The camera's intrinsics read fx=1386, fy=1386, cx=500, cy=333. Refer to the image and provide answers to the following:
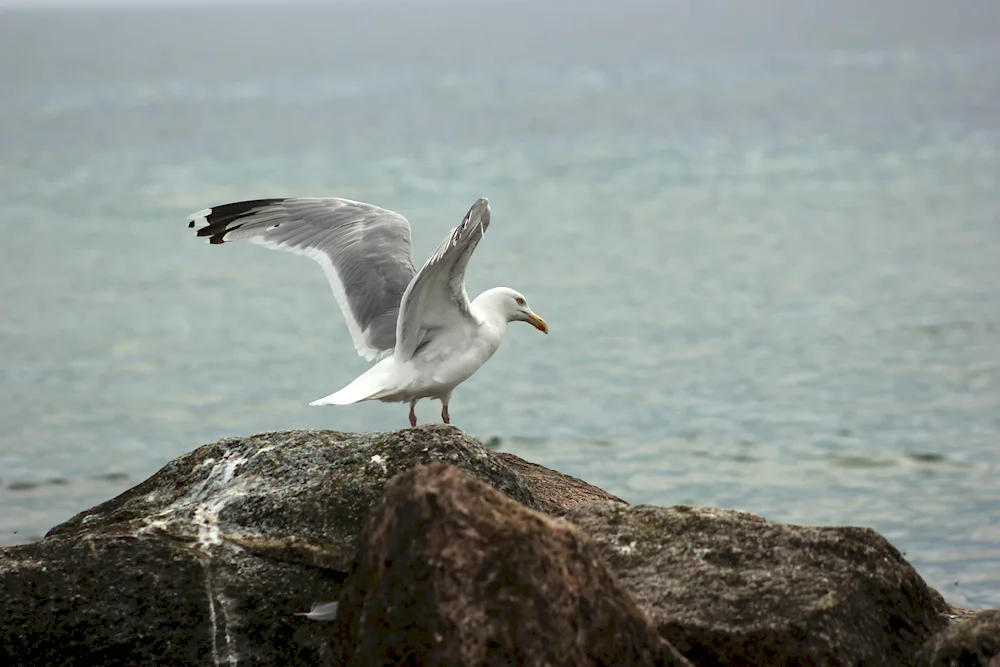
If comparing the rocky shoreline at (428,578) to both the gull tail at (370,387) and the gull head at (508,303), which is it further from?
the gull head at (508,303)

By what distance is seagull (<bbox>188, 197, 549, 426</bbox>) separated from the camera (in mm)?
7262

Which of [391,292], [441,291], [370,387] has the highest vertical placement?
[391,292]

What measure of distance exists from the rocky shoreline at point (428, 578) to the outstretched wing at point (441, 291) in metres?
1.40

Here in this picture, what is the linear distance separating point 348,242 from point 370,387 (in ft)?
4.52

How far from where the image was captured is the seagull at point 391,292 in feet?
23.8

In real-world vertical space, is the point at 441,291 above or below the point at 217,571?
above

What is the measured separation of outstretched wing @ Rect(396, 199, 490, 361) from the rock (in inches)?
113

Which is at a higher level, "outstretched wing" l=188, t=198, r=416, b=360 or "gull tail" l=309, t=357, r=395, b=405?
"outstretched wing" l=188, t=198, r=416, b=360

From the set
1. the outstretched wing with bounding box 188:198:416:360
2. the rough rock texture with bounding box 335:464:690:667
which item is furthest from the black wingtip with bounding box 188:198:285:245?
the rough rock texture with bounding box 335:464:690:667

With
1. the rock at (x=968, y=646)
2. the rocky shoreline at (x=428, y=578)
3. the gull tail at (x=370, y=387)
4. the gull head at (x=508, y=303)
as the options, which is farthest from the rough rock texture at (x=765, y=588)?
the gull head at (x=508, y=303)

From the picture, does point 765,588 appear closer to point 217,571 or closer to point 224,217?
point 217,571

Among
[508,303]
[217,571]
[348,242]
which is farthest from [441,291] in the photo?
[217,571]

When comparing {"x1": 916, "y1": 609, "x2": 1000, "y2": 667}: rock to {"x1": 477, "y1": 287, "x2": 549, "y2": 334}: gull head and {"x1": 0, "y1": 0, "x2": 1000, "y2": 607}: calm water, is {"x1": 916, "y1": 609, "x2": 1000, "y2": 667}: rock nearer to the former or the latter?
{"x1": 477, "y1": 287, "x2": 549, "y2": 334}: gull head

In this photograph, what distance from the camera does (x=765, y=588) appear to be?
4746mm
